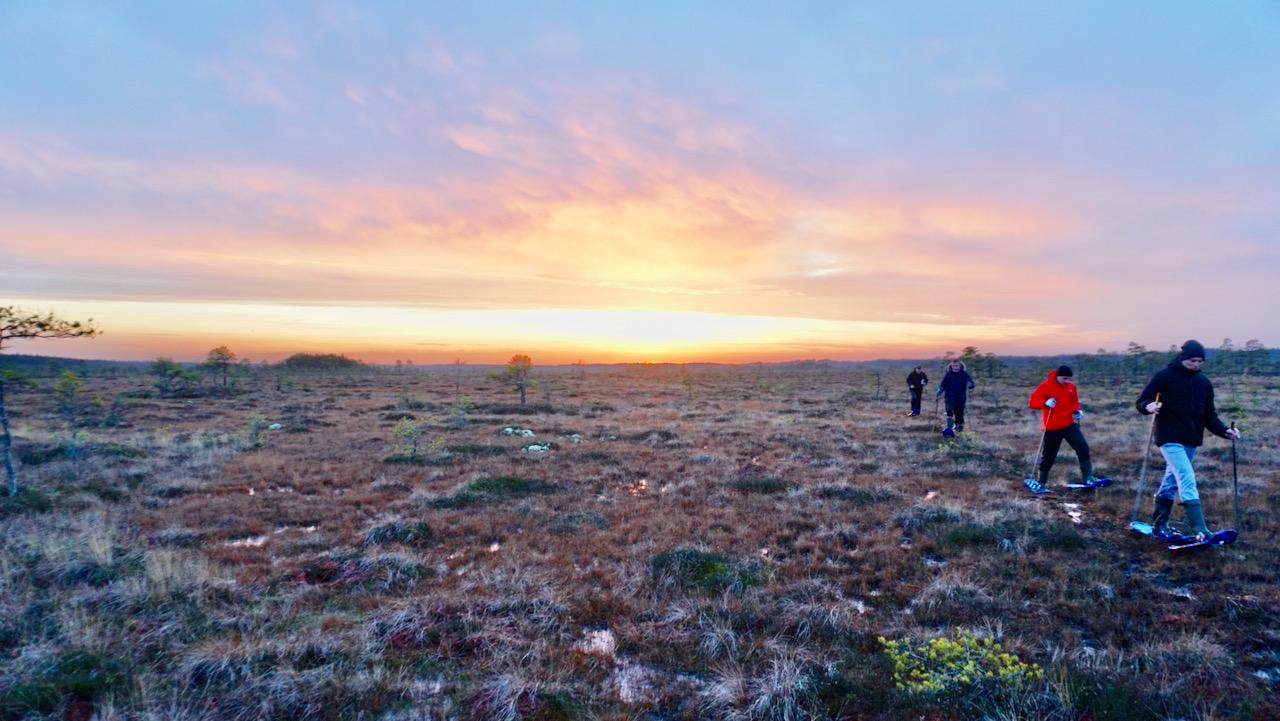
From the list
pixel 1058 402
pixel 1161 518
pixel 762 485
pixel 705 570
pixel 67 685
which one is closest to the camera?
pixel 67 685

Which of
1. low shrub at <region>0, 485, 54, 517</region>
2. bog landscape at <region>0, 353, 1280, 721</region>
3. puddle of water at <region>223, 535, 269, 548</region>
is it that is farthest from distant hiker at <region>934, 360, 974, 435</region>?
low shrub at <region>0, 485, 54, 517</region>

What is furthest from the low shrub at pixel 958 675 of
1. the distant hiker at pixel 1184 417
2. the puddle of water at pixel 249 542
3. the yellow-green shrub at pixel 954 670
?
the puddle of water at pixel 249 542

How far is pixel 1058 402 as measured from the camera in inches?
378

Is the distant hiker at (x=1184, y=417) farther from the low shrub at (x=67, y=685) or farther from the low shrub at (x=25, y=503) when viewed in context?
the low shrub at (x=25, y=503)

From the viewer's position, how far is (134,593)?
545 centimetres

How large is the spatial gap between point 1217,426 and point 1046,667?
5.28m

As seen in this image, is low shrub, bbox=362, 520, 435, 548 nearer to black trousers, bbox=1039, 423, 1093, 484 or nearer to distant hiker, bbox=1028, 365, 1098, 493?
distant hiker, bbox=1028, 365, 1098, 493

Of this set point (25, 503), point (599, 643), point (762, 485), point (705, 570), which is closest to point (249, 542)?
point (25, 503)

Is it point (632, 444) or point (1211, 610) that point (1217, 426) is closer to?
point (1211, 610)

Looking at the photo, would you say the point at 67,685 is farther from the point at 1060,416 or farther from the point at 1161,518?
the point at 1060,416

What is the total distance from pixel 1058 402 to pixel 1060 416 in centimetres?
26

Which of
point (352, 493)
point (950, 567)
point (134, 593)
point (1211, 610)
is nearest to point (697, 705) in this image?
point (950, 567)

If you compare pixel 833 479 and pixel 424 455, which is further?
pixel 424 455

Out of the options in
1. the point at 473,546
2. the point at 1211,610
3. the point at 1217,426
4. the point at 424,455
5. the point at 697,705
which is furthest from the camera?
the point at 424,455
